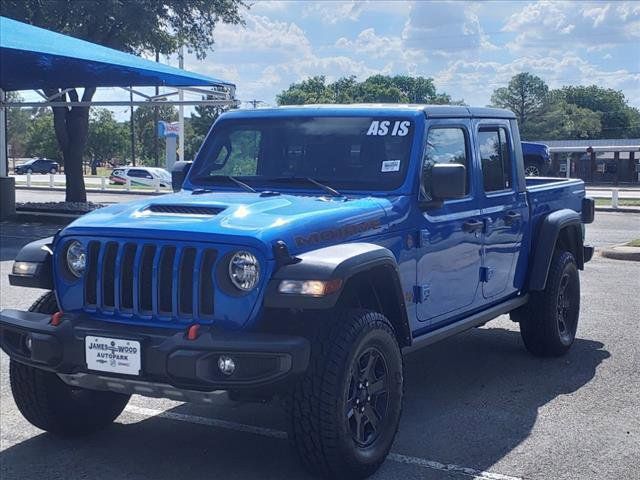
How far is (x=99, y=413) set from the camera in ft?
17.4

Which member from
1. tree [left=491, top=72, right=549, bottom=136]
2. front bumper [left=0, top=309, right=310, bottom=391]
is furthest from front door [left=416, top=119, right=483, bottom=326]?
tree [left=491, top=72, right=549, bottom=136]

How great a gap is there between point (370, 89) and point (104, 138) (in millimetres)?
27133

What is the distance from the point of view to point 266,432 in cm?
533

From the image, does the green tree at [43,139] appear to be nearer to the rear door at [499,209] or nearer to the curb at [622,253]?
the curb at [622,253]

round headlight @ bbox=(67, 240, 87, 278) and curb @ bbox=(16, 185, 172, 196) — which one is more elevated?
round headlight @ bbox=(67, 240, 87, 278)

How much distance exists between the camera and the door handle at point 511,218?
642cm

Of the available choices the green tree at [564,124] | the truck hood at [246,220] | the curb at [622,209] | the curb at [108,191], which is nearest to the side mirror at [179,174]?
the truck hood at [246,220]

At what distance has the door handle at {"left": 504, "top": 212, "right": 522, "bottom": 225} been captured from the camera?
21.1 feet

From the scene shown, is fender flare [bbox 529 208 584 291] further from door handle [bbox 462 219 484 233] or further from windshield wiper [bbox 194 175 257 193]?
windshield wiper [bbox 194 175 257 193]

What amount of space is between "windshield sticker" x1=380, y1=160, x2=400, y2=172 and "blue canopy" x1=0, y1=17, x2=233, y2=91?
11509mm

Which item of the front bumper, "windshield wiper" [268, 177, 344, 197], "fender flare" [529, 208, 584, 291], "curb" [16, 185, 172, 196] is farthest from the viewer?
"curb" [16, 185, 172, 196]

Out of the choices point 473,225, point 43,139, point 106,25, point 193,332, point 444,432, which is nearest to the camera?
point 193,332

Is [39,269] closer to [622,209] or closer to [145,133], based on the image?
[622,209]

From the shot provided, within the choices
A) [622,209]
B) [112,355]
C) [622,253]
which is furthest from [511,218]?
[622,209]
